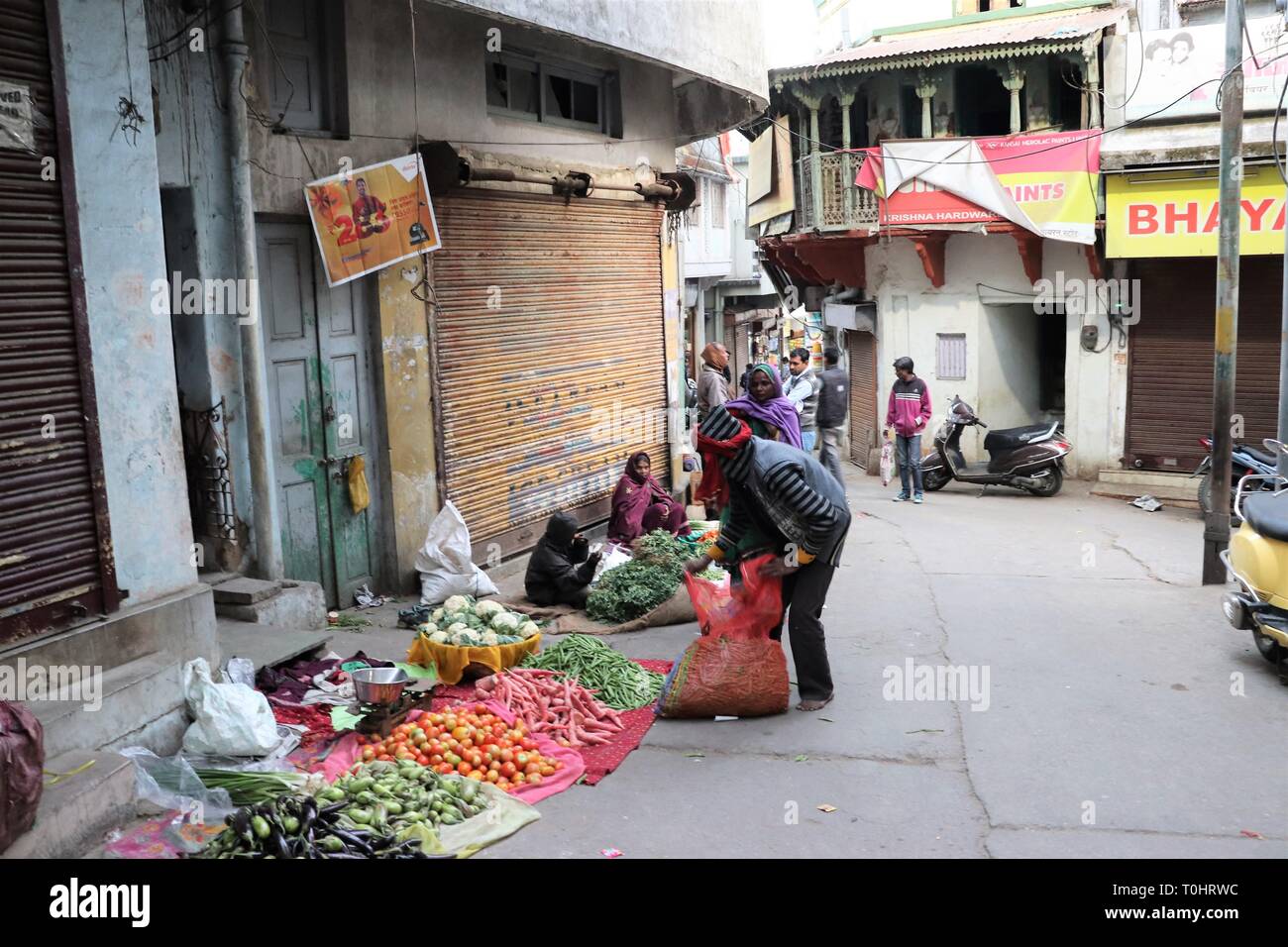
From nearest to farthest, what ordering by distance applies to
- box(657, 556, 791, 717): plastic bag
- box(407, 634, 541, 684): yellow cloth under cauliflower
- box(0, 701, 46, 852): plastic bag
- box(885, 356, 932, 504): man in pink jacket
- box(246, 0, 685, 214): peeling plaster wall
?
box(0, 701, 46, 852): plastic bag → box(657, 556, 791, 717): plastic bag → box(407, 634, 541, 684): yellow cloth under cauliflower → box(246, 0, 685, 214): peeling plaster wall → box(885, 356, 932, 504): man in pink jacket

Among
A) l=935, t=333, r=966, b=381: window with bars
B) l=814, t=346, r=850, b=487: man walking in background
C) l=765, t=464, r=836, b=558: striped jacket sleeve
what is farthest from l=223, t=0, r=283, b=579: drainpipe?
l=935, t=333, r=966, b=381: window with bars

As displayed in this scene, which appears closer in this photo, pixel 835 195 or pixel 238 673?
pixel 238 673

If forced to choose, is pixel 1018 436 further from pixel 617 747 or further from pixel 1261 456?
pixel 617 747

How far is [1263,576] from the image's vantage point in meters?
7.30

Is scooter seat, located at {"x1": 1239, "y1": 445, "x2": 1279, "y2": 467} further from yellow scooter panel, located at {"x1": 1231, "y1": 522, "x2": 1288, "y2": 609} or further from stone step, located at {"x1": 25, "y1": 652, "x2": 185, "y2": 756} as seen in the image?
stone step, located at {"x1": 25, "y1": 652, "x2": 185, "y2": 756}

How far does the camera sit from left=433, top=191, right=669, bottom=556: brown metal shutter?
9898 millimetres

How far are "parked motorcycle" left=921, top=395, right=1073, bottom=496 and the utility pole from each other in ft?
18.6

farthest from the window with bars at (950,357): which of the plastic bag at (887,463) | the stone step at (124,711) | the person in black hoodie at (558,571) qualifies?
the stone step at (124,711)

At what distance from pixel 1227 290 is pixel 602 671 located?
7108 millimetres

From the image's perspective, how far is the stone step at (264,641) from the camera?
6.89 m

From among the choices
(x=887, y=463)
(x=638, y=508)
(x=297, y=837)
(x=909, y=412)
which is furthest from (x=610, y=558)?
(x=887, y=463)

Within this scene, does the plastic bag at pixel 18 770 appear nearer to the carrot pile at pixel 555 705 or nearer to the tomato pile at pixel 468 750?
the tomato pile at pixel 468 750

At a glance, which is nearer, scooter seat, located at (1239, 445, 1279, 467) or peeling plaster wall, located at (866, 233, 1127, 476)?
scooter seat, located at (1239, 445, 1279, 467)
